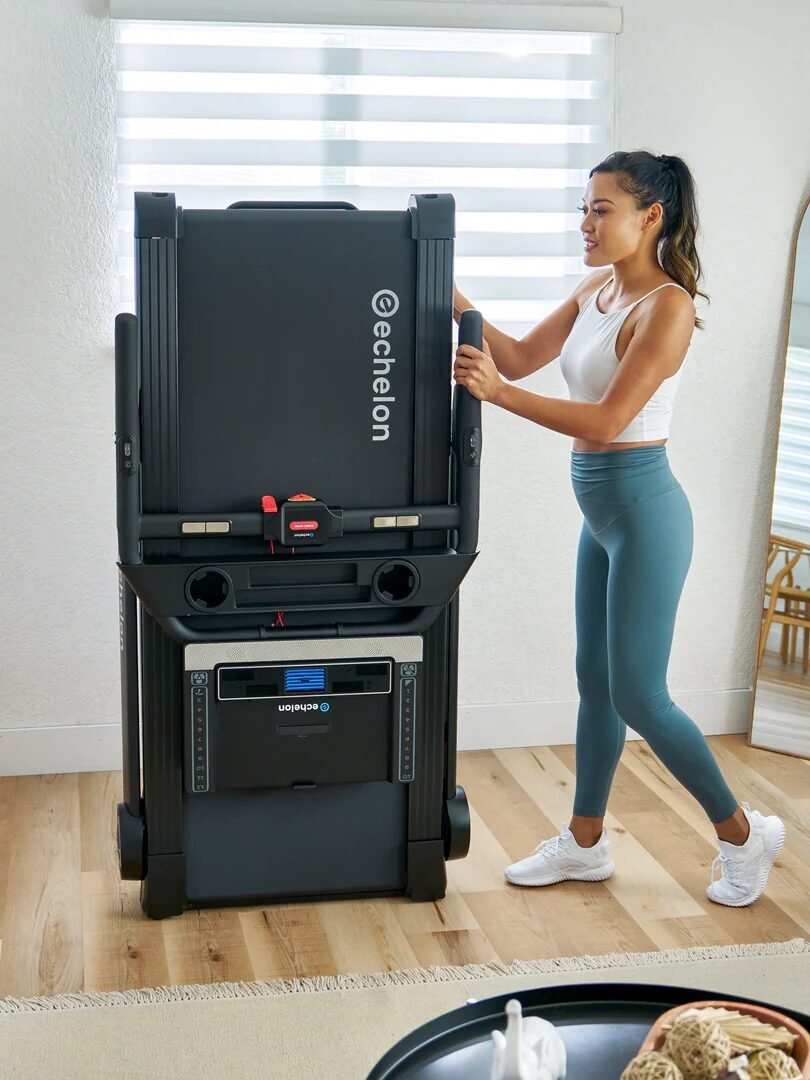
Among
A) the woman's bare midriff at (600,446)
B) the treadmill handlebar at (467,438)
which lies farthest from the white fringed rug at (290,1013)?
the woman's bare midriff at (600,446)

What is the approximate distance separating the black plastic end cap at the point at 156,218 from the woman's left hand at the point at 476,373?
21.0 inches

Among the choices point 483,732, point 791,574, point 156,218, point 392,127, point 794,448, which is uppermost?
point 392,127

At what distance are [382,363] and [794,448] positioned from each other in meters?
1.50

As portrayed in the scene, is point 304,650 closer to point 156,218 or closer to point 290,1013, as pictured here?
point 290,1013

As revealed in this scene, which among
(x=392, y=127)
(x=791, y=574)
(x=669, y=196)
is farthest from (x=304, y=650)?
(x=791, y=574)

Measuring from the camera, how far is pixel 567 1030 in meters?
1.37

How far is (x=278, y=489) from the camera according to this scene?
229cm

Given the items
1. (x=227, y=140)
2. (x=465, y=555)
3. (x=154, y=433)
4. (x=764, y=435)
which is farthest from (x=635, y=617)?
(x=227, y=140)

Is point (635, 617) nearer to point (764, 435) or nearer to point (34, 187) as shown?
point (764, 435)

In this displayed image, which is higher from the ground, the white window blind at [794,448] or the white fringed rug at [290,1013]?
the white window blind at [794,448]

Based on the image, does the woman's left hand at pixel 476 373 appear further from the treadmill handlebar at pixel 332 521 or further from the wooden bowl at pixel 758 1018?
the wooden bowl at pixel 758 1018

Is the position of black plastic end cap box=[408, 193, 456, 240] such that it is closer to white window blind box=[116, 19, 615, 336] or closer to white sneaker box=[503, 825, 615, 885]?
white window blind box=[116, 19, 615, 336]

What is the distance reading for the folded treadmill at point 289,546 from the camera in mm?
2219

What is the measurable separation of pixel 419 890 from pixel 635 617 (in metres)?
0.67
